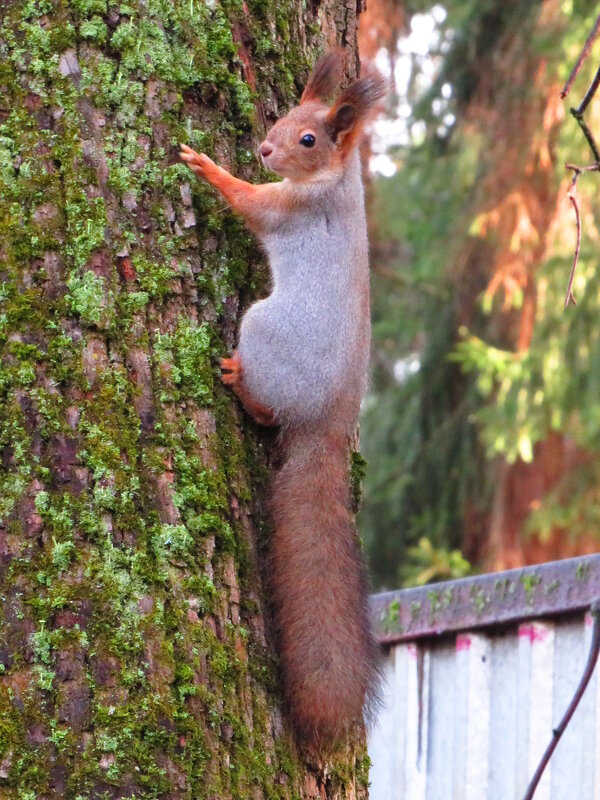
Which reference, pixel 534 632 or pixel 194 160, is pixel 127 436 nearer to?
pixel 194 160

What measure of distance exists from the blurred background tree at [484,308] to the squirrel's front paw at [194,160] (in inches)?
174

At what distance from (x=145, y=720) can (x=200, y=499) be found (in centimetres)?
34

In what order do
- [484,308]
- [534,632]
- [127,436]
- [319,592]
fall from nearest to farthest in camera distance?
[127,436] < [319,592] < [534,632] < [484,308]

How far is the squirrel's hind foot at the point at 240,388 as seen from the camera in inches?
79.6

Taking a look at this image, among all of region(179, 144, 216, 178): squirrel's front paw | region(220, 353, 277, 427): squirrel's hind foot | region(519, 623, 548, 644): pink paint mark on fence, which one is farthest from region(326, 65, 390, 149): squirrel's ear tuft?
region(519, 623, 548, 644): pink paint mark on fence

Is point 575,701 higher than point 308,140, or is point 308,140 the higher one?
point 308,140

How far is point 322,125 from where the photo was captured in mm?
2670

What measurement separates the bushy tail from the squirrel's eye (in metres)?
0.69

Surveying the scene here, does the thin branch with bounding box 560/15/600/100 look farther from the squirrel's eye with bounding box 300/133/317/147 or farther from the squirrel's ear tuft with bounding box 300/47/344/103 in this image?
the squirrel's eye with bounding box 300/133/317/147

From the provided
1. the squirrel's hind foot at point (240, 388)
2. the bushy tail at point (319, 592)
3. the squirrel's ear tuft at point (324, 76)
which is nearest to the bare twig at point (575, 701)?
the bushy tail at point (319, 592)

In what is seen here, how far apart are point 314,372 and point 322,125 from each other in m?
0.66

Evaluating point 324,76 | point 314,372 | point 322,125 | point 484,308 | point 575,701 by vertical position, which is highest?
point 484,308

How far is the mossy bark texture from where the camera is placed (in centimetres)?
167

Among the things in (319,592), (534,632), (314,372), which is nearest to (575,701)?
(319,592)
